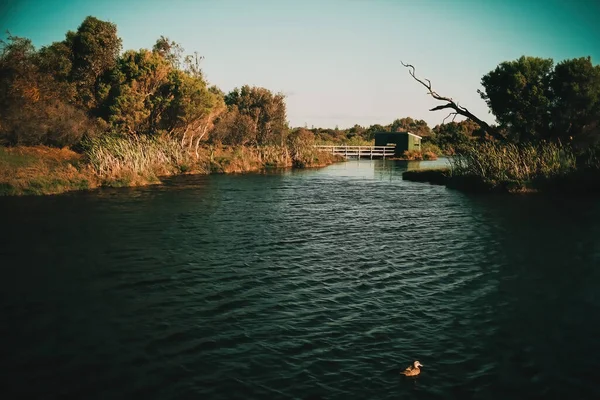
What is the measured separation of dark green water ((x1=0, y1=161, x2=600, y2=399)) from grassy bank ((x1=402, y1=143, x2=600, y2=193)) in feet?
48.4

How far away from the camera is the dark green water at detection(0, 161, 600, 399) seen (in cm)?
833

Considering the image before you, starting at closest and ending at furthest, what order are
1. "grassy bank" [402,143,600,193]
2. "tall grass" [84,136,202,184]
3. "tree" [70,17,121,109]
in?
"grassy bank" [402,143,600,193]
"tall grass" [84,136,202,184]
"tree" [70,17,121,109]

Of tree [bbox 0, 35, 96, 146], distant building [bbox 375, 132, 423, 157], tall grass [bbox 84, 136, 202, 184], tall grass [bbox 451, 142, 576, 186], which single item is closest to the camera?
tall grass [bbox 451, 142, 576, 186]

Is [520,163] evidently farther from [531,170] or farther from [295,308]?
[295,308]

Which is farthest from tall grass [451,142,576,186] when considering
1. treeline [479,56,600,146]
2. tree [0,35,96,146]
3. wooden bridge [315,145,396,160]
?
wooden bridge [315,145,396,160]

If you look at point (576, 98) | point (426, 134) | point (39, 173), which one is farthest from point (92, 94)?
point (426, 134)

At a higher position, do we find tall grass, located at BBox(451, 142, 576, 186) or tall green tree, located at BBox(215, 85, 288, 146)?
tall green tree, located at BBox(215, 85, 288, 146)

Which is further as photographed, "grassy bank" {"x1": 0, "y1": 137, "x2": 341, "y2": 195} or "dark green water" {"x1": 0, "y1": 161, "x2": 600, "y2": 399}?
"grassy bank" {"x1": 0, "y1": 137, "x2": 341, "y2": 195}

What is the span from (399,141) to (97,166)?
82012 millimetres

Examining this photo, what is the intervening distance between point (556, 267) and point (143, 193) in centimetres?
2850

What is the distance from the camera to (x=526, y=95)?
4253 cm

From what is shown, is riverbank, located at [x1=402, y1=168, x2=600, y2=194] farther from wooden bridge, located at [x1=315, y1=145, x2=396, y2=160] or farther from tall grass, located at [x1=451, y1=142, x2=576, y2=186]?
wooden bridge, located at [x1=315, y1=145, x2=396, y2=160]

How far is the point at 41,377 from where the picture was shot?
8.27m

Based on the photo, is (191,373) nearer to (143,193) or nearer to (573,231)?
(573,231)
